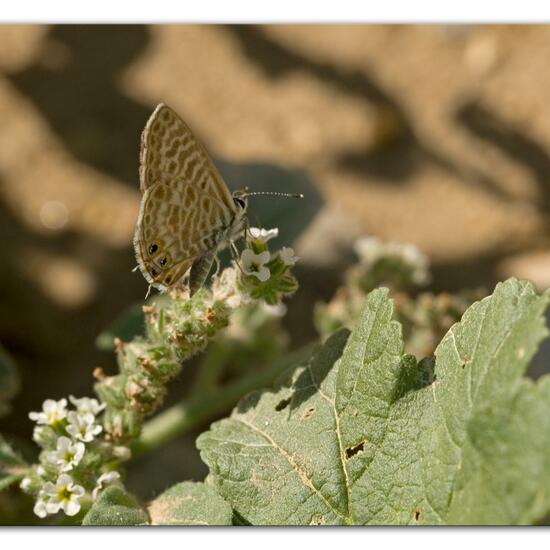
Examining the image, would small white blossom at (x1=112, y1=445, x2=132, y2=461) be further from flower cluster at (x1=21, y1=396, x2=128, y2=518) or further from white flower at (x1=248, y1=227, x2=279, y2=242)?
white flower at (x1=248, y1=227, x2=279, y2=242)

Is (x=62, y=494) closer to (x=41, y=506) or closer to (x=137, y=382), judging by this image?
(x=41, y=506)

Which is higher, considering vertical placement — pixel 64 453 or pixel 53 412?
pixel 53 412

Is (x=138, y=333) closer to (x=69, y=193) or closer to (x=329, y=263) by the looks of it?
(x=329, y=263)

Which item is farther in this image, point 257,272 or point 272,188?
point 272,188

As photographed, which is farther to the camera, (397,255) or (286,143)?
(286,143)

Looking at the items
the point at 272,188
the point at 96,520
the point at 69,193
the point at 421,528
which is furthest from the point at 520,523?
the point at 69,193

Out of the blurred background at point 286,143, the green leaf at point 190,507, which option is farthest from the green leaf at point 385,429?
the blurred background at point 286,143

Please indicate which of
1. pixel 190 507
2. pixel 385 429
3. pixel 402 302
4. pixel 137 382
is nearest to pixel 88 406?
pixel 137 382
